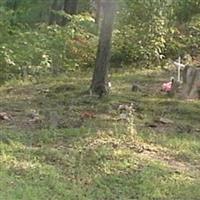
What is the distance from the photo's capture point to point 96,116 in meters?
7.17

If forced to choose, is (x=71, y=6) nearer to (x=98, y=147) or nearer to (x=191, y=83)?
(x=191, y=83)

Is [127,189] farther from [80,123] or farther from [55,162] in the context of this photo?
[80,123]

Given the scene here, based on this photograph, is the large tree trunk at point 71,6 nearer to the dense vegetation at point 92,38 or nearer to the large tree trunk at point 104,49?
the dense vegetation at point 92,38

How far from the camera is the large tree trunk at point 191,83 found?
8.88 meters

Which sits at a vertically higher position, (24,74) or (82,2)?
(82,2)

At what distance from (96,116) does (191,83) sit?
2.28 metres

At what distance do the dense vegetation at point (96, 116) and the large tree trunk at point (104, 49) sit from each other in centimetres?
18

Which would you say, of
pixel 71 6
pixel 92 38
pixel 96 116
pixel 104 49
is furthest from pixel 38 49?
pixel 71 6

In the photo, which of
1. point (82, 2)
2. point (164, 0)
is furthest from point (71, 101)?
point (82, 2)

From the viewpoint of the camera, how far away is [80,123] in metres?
6.84

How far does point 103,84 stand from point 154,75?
3.85 meters

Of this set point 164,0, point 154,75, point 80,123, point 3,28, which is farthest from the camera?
point 164,0

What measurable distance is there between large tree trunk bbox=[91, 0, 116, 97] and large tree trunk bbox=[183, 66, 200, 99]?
149cm

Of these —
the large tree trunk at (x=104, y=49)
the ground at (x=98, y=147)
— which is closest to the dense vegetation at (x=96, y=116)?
the ground at (x=98, y=147)
